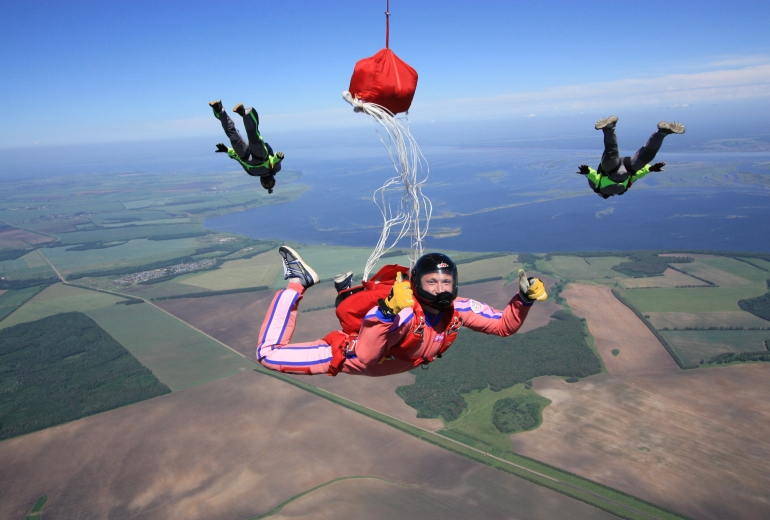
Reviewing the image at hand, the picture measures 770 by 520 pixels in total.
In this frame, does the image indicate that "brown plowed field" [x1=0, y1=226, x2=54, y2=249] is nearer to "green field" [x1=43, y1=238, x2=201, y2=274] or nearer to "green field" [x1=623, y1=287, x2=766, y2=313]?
"green field" [x1=43, y1=238, x2=201, y2=274]

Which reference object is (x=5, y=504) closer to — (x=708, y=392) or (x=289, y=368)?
(x=289, y=368)

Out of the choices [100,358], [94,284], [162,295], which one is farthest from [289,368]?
[94,284]

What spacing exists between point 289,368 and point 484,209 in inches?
2888

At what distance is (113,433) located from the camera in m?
23.5

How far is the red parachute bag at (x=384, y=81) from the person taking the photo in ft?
12.0

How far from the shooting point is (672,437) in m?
20.9

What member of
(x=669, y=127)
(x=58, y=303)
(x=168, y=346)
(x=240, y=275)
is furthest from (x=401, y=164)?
(x=58, y=303)

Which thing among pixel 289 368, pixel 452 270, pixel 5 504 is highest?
pixel 452 270

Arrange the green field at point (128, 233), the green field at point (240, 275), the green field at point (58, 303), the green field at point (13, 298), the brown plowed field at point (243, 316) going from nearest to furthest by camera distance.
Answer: the brown plowed field at point (243, 316) → the green field at point (58, 303) → the green field at point (13, 298) → the green field at point (240, 275) → the green field at point (128, 233)

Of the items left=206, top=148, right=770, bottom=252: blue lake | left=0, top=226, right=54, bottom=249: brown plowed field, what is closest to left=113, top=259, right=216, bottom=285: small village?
left=206, top=148, right=770, bottom=252: blue lake

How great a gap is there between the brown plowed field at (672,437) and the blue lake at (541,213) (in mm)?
A: 30519

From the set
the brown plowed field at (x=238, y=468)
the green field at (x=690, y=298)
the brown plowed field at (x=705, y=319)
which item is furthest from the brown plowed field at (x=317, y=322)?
the brown plowed field at (x=705, y=319)

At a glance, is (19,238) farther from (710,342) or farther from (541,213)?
(710,342)

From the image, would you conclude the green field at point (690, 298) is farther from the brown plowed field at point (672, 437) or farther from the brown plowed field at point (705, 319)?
the brown plowed field at point (672, 437)
